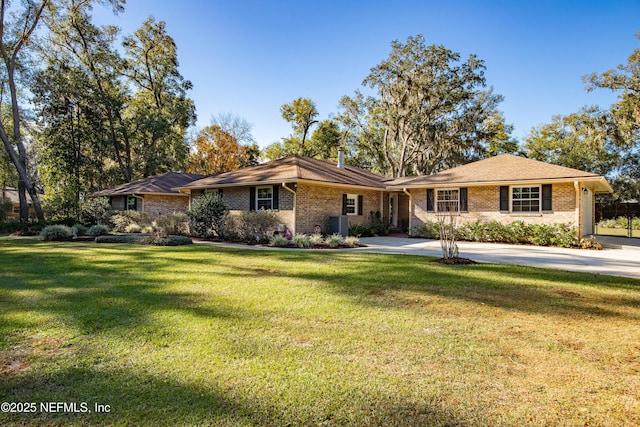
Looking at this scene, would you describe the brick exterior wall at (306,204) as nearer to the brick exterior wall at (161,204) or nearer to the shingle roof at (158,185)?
the shingle roof at (158,185)

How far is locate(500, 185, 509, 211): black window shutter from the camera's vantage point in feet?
48.2

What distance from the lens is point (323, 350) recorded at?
337cm

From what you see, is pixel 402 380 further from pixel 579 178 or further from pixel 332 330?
pixel 579 178

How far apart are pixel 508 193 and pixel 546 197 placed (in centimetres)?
136

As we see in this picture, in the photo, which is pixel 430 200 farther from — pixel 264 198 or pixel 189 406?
pixel 189 406

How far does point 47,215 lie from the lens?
77.2 ft

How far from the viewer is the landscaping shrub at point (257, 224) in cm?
1452

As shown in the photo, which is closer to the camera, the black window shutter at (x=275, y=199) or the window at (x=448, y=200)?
the black window shutter at (x=275, y=199)

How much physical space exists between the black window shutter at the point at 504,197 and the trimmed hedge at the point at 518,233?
70 cm

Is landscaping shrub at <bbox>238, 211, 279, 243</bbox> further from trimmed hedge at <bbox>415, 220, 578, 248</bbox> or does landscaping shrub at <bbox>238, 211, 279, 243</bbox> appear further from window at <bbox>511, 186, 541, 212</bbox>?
window at <bbox>511, 186, 541, 212</bbox>

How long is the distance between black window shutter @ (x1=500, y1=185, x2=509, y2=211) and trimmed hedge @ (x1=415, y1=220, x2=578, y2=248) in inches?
27.6

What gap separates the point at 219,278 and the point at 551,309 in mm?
5500

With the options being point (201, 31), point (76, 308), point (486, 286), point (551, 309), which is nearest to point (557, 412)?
point (551, 309)

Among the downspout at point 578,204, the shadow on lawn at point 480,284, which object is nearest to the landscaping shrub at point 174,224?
the shadow on lawn at point 480,284
